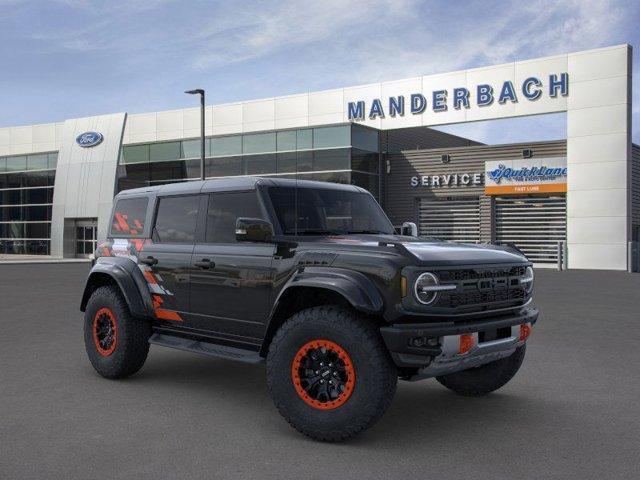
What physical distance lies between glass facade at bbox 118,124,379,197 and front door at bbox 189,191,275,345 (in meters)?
21.9

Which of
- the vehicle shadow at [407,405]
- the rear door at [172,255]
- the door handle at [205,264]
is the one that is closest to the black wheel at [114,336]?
the vehicle shadow at [407,405]

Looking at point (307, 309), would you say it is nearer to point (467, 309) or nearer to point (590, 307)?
point (467, 309)

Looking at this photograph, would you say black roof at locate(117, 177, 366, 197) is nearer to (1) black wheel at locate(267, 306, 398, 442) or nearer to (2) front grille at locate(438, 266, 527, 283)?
(1) black wheel at locate(267, 306, 398, 442)

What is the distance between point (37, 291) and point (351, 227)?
1353 cm

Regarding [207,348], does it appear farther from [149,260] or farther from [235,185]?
[235,185]

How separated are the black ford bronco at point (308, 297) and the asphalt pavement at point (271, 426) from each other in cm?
33

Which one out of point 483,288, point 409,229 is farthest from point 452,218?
point 483,288

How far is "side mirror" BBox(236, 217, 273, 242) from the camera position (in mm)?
4988

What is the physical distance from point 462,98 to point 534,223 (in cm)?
658

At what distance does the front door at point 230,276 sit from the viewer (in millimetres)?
5297

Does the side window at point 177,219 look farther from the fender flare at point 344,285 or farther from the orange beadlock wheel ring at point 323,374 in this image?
the orange beadlock wheel ring at point 323,374

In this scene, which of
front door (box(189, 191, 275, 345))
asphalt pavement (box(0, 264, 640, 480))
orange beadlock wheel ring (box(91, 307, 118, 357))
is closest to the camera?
asphalt pavement (box(0, 264, 640, 480))

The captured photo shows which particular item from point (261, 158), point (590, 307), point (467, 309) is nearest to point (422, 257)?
point (467, 309)

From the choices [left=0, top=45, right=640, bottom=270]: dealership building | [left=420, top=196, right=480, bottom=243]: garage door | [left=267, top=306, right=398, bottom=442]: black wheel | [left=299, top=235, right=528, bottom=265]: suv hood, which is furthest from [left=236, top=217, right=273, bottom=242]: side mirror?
[left=420, top=196, right=480, bottom=243]: garage door
